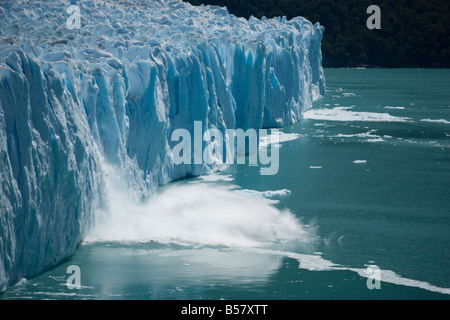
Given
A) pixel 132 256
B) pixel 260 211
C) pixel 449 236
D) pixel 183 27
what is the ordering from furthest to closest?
pixel 183 27, pixel 260 211, pixel 449 236, pixel 132 256

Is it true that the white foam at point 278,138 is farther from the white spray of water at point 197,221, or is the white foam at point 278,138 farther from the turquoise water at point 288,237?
the white spray of water at point 197,221

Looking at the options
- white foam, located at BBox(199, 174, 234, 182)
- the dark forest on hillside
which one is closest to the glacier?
white foam, located at BBox(199, 174, 234, 182)

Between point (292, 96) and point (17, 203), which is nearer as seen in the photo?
point (17, 203)

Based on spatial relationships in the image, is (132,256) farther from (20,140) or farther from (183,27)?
(183,27)

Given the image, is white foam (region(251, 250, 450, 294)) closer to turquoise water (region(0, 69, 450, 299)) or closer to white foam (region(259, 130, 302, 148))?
turquoise water (region(0, 69, 450, 299))

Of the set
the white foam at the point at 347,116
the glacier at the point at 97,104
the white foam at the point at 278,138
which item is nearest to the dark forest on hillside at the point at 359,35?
the white foam at the point at 347,116

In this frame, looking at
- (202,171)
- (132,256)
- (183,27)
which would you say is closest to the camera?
(132,256)

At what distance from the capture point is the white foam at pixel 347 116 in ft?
75.2

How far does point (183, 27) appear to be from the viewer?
659 inches

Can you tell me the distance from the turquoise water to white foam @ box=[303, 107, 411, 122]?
584 centimetres

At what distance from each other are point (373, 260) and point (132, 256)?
273 centimetres

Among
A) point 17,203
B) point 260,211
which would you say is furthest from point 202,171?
point 17,203

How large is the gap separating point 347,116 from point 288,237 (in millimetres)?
14412

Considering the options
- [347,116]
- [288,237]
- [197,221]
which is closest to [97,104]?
[197,221]
